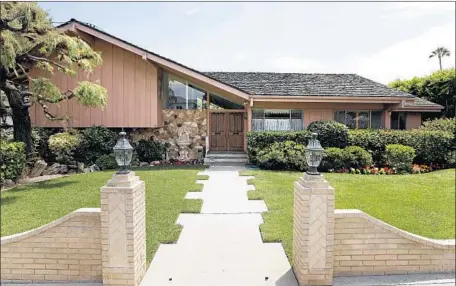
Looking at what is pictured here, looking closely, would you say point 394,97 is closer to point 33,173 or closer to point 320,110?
point 320,110

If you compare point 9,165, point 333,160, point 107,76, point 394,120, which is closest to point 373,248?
point 9,165

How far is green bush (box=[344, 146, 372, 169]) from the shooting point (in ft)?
30.7

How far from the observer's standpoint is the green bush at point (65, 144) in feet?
28.1

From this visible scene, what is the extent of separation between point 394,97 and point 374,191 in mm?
9890

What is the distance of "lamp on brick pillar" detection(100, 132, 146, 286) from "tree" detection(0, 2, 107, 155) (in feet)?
9.97

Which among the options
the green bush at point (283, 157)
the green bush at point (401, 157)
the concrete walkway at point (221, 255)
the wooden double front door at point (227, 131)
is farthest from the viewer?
the wooden double front door at point (227, 131)

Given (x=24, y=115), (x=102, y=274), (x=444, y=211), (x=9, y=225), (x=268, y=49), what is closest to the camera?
(x=444, y=211)

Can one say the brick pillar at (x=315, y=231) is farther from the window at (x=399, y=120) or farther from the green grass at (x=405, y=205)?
the window at (x=399, y=120)

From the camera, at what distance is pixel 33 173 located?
17.3 feet

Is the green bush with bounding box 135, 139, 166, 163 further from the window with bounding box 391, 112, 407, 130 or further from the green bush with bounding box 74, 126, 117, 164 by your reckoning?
the window with bounding box 391, 112, 407, 130

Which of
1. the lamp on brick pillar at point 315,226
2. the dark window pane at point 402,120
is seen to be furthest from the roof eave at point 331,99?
the lamp on brick pillar at point 315,226

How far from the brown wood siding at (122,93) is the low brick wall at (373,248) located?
9.59 metres

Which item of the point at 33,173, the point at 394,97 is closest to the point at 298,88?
the point at 394,97

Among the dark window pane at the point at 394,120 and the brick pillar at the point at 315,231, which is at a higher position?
the dark window pane at the point at 394,120
